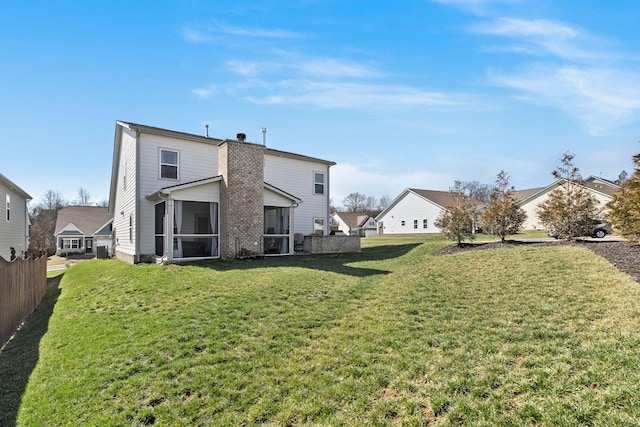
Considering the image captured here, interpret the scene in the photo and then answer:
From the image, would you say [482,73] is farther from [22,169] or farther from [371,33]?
[22,169]

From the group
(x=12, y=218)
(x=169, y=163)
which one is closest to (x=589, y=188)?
(x=169, y=163)

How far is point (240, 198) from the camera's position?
46.8ft

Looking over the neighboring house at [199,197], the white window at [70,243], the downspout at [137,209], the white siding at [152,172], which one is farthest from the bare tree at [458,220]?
the white window at [70,243]

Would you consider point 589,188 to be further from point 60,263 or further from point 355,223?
→ point 60,263

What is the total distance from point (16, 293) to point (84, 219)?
39459 millimetres

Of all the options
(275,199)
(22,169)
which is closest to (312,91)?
(275,199)

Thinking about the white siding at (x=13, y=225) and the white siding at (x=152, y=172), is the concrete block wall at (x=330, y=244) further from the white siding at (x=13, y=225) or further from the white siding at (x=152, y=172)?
the white siding at (x=13, y=225)

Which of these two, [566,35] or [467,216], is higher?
[566,35]

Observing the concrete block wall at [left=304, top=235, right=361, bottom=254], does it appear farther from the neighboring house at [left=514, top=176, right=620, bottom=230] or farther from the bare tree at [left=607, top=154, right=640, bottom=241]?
the neighboring house at [left=514, top=176, right=620, bottom=230]

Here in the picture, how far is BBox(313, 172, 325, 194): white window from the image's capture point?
20.3 meters

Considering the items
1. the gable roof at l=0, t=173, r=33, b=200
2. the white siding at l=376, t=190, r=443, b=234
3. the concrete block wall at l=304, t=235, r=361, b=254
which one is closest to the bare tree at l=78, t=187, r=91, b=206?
→ the gable roof at l=0, t=173, r=33, b=200

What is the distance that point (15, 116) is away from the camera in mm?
14820

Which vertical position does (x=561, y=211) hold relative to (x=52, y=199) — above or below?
below

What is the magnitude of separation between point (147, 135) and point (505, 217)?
1606 centimetres
